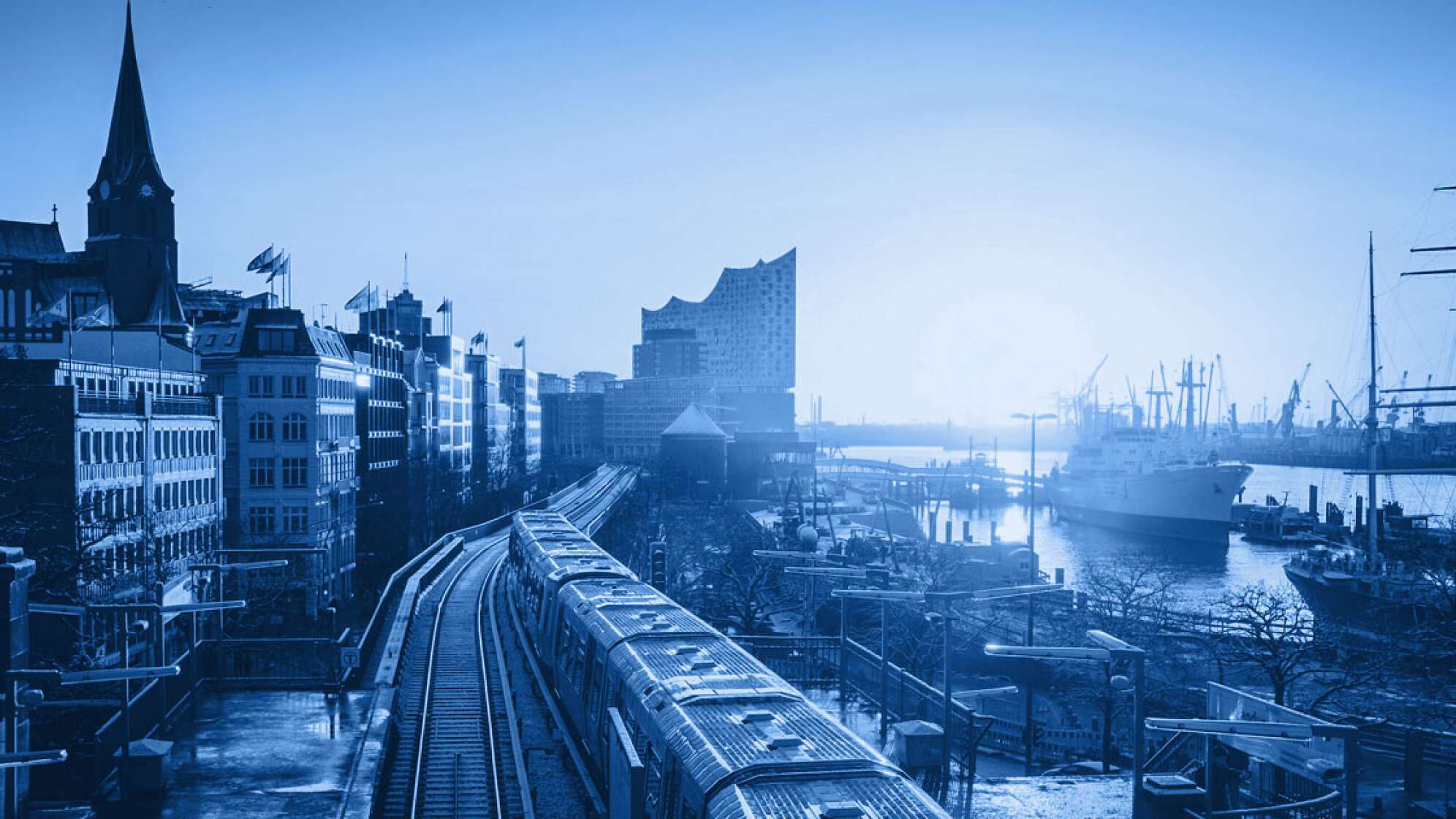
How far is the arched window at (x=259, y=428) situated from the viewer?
48.4 metres

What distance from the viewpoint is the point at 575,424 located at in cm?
18950

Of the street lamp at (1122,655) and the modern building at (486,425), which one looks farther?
the modern building at (486,425)

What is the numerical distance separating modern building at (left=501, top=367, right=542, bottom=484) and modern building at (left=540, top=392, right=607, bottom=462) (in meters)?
59.4

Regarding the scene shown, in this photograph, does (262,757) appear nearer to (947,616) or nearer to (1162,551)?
(947,616)

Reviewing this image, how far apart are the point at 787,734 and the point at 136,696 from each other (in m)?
12.6

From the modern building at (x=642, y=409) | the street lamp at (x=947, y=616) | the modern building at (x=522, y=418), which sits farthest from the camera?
the modern building at (x=642, y=409)

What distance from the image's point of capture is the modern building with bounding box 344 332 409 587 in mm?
57594

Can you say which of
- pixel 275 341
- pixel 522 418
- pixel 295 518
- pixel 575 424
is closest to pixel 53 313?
pixel 275 341

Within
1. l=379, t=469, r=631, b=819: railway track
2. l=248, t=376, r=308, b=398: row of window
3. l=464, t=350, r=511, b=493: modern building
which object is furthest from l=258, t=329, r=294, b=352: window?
l=464, t=350, r=511, b=493: modern building

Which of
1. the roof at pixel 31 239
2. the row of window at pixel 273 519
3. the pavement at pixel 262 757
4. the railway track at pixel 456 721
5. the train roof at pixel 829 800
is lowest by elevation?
the railway track at pixel 456 721

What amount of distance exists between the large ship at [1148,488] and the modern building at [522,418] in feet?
196

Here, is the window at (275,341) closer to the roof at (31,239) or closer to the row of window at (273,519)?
the row of window at (273,519)

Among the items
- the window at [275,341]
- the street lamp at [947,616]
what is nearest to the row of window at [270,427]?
the window at [275,341]

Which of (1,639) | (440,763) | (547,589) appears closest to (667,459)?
(547,589)
